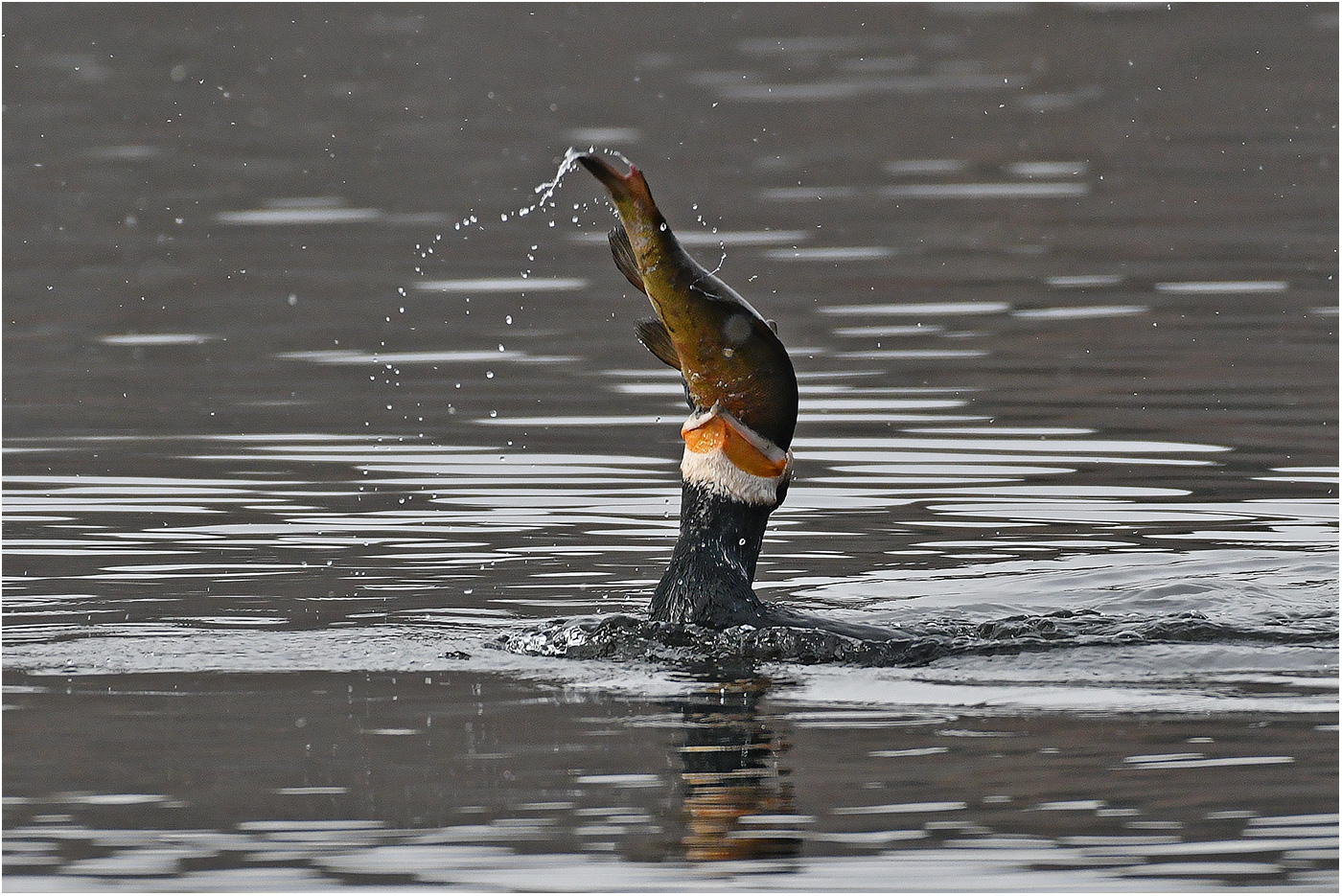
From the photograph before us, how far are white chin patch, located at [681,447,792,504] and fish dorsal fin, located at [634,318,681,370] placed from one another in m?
0.45

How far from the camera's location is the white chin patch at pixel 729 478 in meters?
8.30

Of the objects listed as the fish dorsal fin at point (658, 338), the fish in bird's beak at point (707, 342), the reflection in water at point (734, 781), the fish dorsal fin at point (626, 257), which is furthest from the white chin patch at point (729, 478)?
the fish dorsal fin at point (626, 257)

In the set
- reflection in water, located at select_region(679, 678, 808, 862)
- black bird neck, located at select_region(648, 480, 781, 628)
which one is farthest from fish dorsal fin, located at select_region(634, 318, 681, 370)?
reflection in water, located at select_region(679, 678, 808, 862)

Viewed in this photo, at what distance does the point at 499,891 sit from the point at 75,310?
40.5 ft

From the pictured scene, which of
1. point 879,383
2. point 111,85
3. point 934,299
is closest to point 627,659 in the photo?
point 879,383

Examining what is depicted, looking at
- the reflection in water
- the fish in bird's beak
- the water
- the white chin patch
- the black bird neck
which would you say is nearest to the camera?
the reflection in water

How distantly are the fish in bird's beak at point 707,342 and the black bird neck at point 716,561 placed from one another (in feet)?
0.55

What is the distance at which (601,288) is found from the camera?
58.5 ft

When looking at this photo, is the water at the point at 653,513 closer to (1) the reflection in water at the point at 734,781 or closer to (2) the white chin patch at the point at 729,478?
(1) the reflection in water at the point at 734,781

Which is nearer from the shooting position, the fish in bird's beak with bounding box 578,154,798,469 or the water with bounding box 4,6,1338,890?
the water with bounding box 4,6,1338,890

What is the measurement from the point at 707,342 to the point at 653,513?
332cm

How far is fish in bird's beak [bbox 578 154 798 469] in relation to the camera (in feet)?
24.8

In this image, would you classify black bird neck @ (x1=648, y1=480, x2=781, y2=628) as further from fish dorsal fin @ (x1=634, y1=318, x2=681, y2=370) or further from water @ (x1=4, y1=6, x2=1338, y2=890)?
fish dorsal fin @ (x1=634, y1=318, x2=681, y2=370)

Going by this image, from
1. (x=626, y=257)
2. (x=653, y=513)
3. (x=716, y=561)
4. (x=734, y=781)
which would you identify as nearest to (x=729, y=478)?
(x=716, y=561)
